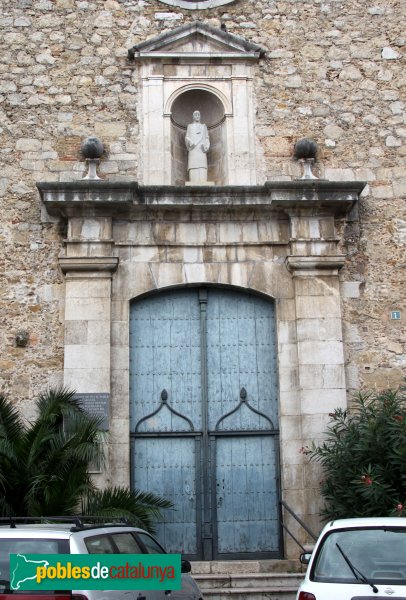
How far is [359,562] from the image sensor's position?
234 inches

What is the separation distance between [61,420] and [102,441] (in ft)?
1.76

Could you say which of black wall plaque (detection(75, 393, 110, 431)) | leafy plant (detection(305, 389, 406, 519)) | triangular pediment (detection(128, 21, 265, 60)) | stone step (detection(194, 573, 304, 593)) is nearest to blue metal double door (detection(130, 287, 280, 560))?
black wall plaque (detection(75, 393, 110, 431))

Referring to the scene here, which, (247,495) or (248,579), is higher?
(247,495)

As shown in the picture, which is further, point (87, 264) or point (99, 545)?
point (87, 264)

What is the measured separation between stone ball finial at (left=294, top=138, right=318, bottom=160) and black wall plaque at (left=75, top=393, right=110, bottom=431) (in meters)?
3.95

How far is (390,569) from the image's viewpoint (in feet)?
19.2

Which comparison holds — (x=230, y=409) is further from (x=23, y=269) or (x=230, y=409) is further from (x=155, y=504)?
(x=23, y=269)

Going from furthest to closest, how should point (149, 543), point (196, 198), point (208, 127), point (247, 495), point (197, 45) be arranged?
point (208, 127)
point (197, 45)
point (196, 198)
point (247, 495)
point (149, 543)

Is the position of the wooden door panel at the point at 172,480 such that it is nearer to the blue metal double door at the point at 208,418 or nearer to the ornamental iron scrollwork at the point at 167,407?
the blue metal double door at the point at 208,418

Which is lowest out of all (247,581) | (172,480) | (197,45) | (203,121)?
(247,581)

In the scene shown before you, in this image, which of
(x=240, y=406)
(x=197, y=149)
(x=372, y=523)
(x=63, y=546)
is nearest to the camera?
(x=63, y=546)

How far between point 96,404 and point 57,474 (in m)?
1.39

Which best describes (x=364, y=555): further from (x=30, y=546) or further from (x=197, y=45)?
(x=197, y=45)

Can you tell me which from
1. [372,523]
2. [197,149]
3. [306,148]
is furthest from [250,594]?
[197,149]
